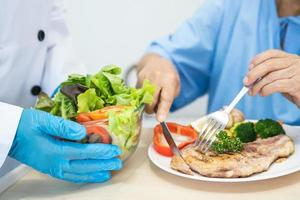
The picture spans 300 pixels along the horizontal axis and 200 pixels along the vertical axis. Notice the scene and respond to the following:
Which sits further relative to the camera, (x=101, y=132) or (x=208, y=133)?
(x=208, y=133)

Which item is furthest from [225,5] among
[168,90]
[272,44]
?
[168,90]

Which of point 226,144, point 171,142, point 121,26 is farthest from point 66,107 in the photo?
point 121,26

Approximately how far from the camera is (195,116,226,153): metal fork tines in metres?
0.94

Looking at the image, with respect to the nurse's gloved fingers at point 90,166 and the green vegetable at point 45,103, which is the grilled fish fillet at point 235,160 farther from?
the green vegetable at point 45,103

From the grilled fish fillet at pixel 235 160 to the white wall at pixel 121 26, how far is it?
1.35 metres

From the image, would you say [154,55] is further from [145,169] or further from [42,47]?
[145,169]

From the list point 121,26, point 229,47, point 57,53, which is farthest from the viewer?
point 121,26

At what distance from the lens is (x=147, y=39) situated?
7.55ft

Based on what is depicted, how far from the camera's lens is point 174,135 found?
1075 millimetres

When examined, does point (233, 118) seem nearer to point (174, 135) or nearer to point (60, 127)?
point (174, 135)

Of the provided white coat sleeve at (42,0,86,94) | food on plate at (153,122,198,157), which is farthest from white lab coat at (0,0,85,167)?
food on plate at (153,122,198,157)

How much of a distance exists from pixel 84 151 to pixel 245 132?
44 centimetres

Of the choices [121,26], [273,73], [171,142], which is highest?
[273,73]

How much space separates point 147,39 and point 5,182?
60.7 inches
